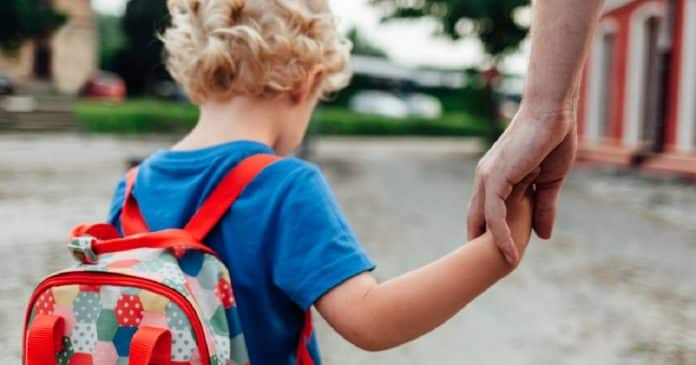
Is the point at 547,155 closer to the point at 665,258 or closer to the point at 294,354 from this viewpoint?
the point at 294,354

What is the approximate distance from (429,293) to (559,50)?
0.39m

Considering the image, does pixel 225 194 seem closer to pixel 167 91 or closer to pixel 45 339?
pixel 45 339

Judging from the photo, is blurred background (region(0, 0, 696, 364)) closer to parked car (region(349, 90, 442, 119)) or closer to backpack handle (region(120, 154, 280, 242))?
backpack handle (region(120, 154, 280, 242))

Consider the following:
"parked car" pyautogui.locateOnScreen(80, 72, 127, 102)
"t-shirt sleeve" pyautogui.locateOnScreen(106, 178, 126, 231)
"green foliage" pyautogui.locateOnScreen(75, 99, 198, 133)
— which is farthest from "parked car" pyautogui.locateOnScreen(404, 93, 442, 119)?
"t-shirt sleeve" pyautogui.locateOnScreen(106, 178, 126, 231)

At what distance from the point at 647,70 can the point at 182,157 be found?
54.2ft

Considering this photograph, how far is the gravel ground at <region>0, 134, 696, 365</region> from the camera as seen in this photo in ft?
13.5

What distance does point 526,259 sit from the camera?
21.8ft

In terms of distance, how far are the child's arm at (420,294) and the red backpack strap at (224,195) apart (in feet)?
0.74

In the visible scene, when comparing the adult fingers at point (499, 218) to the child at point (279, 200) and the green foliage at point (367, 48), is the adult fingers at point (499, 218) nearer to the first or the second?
the child at point (279, 200)

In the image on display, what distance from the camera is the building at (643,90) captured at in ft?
46.0

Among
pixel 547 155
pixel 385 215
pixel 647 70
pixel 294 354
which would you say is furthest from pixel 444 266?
pixel 647 70

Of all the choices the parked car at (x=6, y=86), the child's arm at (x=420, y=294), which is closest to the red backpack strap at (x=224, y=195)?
the child's arm at (x=420, y=294)

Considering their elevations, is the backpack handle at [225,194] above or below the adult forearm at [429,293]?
above

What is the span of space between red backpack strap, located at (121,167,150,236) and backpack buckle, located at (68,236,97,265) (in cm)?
16
